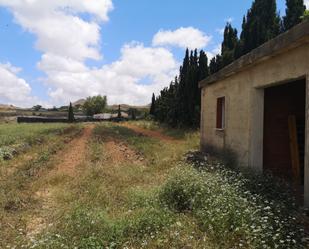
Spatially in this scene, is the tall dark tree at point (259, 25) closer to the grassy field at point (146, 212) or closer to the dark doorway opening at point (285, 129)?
the dark doorway opening at point (285, 129)

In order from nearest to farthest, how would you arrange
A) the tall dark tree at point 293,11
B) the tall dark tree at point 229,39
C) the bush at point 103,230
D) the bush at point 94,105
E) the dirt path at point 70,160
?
1. the bush at point 103,230
2. the dirt path at point 70,160
3. the tall dark tree at point 293,11
4. the tall dark tree at point 229,39
5. the bush at point 94,105

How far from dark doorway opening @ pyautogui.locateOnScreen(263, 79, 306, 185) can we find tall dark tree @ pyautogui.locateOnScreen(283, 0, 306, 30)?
43.7 feet

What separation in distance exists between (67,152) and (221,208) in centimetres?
1106

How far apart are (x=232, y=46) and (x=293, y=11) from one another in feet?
14.5

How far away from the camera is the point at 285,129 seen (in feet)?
31.1

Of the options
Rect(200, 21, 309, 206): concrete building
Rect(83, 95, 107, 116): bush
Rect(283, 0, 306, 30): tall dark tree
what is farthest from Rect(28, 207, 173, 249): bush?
Rect(83, 95, 107, 116): bush

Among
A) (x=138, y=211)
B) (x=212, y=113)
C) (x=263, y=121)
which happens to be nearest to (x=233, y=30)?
A: (x=212, y=113)

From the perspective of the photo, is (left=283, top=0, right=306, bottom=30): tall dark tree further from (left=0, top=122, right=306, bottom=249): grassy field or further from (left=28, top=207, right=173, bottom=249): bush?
(left=28, top=207, right=173, bottom=249): bush

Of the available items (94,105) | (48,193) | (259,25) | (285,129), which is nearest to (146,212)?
(48,193)

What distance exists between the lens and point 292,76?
6.70m

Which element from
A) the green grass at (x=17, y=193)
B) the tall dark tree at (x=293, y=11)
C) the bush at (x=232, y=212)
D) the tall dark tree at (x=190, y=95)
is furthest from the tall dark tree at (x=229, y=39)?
the bush at (x=232, y=212)

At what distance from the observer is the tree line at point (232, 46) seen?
21.5 metres

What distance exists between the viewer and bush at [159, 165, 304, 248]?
4.55 metres

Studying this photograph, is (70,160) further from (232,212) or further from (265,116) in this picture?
(232,212)
